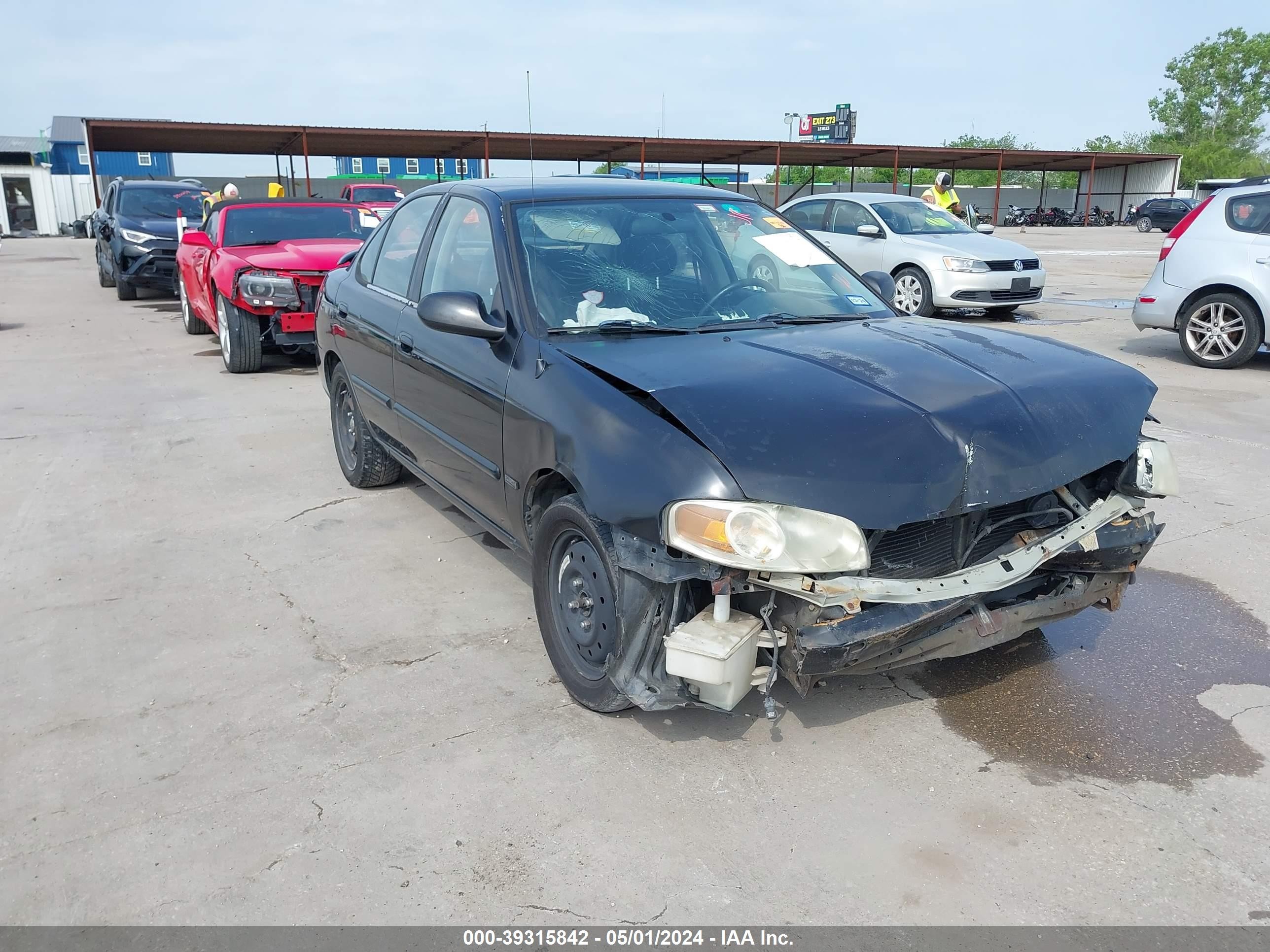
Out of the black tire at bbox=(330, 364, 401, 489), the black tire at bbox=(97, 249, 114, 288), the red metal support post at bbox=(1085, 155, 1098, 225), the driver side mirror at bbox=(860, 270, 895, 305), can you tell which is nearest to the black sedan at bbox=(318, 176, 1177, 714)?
the driver side mirror at bbox=(860, 270, 895, 305)

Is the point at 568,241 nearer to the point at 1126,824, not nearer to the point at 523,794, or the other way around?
the point at 523,794

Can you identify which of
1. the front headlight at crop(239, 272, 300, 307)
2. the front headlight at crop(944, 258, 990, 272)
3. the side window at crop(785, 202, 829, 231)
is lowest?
the front headlight at crop(239, 272, 300, 307)

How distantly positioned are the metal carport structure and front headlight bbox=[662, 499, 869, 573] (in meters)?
22.6

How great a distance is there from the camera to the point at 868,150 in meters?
34.9

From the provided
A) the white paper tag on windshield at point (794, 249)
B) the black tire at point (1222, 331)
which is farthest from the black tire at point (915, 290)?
the white paper tag on windshield at point (794, 249)

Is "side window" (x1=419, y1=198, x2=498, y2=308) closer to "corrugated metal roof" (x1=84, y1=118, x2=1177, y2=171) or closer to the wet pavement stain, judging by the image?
the wet pavement stain

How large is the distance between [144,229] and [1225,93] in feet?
311

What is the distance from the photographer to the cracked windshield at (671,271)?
372 centimetres

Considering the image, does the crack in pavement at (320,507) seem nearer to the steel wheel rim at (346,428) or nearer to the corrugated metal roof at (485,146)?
the steel wheel rim at (346,428)

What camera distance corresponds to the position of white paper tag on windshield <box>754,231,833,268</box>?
14.3 ft

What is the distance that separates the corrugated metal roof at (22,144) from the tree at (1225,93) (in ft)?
295

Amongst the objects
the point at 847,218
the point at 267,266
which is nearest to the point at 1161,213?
the point at 847,218

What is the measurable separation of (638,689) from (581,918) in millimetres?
688

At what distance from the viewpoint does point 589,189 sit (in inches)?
167
